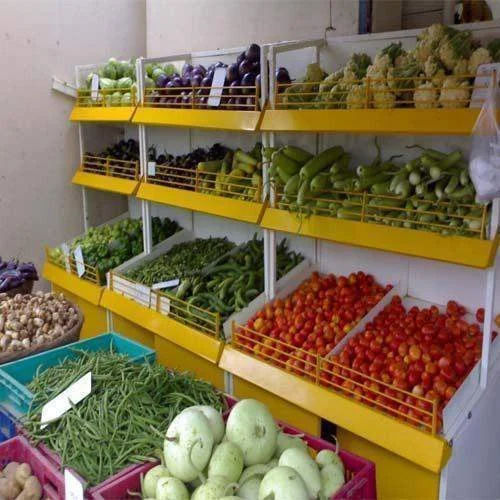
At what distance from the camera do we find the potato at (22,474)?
2.01m

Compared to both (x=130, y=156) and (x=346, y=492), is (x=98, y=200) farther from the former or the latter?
(x=346, y=492)

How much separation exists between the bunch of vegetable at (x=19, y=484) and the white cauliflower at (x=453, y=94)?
2069 millimetres

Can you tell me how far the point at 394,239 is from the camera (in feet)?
7.93

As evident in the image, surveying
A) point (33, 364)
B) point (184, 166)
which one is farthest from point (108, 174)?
point (33, 364)

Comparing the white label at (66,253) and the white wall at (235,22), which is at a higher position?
the white wall at (235,22)

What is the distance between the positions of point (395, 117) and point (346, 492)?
1429 millimetres

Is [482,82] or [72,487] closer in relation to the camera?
[72,487]

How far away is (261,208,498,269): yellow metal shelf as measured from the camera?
7.07 ft

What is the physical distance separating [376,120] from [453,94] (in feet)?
1.04

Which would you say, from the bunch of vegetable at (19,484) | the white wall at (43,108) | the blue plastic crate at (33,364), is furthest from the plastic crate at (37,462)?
the white wall at (43,108)

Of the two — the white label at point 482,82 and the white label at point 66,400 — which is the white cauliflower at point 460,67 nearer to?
the white label at point 482,82

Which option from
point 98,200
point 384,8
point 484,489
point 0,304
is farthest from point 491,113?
point 98,200

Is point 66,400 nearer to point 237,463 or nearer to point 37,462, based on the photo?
point 37,462

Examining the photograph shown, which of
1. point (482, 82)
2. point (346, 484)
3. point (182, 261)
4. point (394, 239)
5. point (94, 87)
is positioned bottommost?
point (346, 484)
